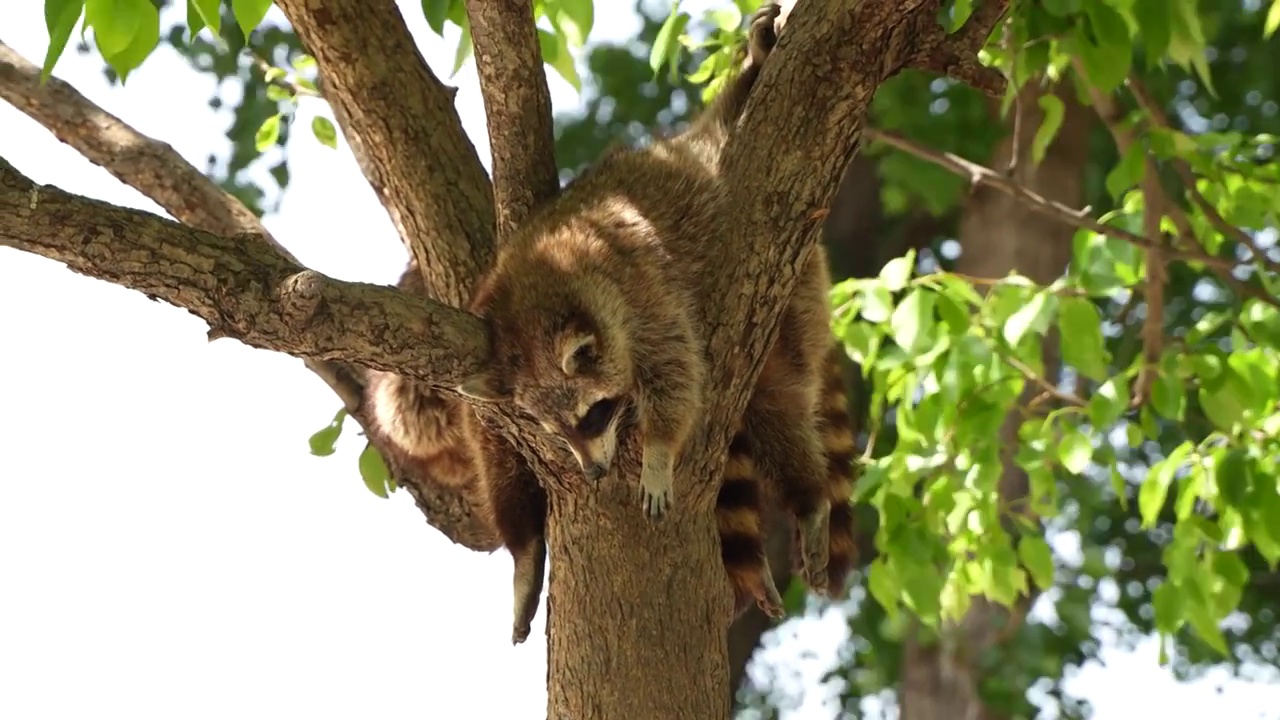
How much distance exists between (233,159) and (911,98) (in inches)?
123

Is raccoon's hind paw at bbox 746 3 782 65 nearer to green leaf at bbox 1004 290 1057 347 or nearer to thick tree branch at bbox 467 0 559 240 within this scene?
thick tree branch at bbox 467 0 559 240

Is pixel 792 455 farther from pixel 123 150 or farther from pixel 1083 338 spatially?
pixel 123 150

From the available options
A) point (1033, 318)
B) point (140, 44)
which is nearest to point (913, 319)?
point (1033, 318)

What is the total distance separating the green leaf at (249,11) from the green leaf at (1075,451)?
2.17 metres

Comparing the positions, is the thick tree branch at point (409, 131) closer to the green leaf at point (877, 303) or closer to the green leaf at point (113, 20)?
the green leaf at point (113, 20)

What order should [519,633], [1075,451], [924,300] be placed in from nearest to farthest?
1. [519,633]
2. [924,300]
3. [1075,451]

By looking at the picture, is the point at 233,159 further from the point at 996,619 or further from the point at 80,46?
the point at 996,619

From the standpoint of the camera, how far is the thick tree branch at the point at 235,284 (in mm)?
1909

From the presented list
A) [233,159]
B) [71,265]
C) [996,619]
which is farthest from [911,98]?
[71,265]

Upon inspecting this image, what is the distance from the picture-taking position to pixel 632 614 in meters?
2.43

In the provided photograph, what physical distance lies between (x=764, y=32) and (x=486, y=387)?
1.05 meters

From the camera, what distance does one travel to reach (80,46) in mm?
6172

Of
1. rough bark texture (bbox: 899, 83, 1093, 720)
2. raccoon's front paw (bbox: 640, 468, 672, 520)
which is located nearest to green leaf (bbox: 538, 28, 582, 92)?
raccoon's front paw (bbox: 640, 468, 672, 520)

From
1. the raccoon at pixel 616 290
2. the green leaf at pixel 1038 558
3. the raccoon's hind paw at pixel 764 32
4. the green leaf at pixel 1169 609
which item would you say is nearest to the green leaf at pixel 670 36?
the raccoon at pixel 616 290
